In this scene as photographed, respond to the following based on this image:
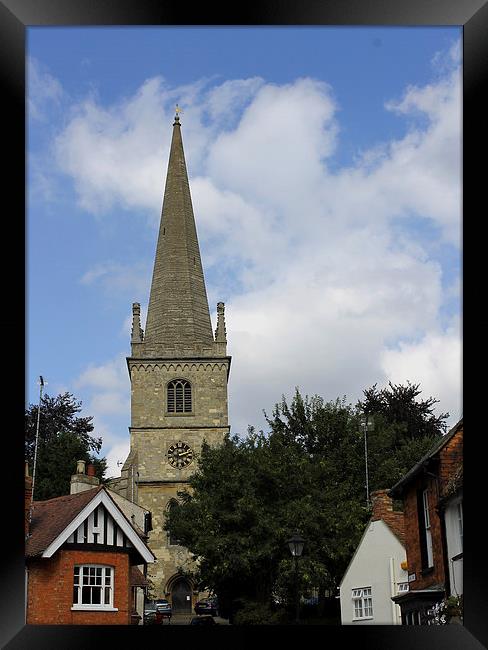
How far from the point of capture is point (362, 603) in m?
22.7

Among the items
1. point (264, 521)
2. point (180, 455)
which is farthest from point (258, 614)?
point (180, 455)

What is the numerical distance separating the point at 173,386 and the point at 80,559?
1653 inches

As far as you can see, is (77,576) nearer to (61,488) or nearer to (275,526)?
(275,526)

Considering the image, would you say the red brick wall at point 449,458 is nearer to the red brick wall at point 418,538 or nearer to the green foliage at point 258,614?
the red brick wall at point 418,538

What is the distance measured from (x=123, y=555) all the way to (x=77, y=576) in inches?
51.4

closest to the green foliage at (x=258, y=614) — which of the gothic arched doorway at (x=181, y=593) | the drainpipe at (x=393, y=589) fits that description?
the drainpipe at (x=393, y=589)

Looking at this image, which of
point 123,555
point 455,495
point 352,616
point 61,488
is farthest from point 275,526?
point 61,488

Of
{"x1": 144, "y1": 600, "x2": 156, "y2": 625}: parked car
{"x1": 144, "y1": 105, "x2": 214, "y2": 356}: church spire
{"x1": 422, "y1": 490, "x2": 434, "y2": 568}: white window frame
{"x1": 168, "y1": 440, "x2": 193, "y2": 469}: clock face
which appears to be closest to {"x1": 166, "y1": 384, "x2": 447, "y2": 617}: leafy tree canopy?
{"x1": 144, "y1": 600, "x2": 156, "y2": 625}: parked car

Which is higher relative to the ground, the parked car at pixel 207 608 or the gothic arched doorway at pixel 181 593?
the gothic arched doorway at pixel 181 593

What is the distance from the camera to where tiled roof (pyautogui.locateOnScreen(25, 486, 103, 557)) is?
1841 cm

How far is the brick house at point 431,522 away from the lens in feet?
51.3

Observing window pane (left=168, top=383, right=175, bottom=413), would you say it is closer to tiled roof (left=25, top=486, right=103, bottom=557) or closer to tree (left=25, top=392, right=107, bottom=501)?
tree (left=25, top=392, right=107, bottom=501)

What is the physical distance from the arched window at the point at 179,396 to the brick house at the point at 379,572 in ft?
121
